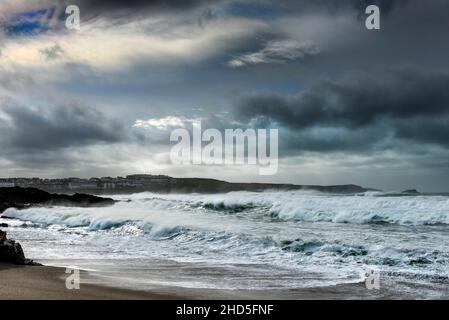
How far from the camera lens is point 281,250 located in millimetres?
13328

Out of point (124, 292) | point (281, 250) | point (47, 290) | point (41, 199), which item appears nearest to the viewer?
point (47, 290)

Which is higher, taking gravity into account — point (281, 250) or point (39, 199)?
point (39, 199)

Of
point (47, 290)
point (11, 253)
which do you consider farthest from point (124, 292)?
point (11, 253)

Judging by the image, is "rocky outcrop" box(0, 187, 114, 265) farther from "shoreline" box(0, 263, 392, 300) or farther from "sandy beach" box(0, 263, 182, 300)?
"shoreline" box(0, 263, 392, 300)

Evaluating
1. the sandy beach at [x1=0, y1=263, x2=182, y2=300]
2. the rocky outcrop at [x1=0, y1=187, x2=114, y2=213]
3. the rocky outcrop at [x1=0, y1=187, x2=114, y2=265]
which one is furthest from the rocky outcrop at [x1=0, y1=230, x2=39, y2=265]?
the rocky outcrop at [x1=0, y1=187, x2=114, y2=213]

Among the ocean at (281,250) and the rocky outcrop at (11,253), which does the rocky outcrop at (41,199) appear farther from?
the rocky outcrop at (11,253)

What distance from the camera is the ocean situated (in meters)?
9.36

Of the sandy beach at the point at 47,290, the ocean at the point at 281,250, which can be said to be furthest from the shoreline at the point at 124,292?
the ocean at the point at 281,250

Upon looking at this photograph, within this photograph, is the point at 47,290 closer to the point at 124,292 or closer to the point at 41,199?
the point at 124,292

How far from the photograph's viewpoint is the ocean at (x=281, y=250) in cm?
936

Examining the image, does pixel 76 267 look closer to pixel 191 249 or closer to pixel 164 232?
pixel 191 249

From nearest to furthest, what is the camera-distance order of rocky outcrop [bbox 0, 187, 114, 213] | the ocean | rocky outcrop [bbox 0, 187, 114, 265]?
the ocean, rocky outcrop [bbox 0, 187, 114, 265], rocky outcrop [bbox 0, 187, 114, 213]
